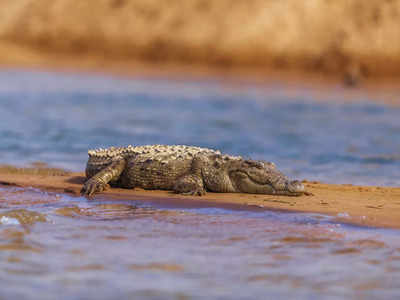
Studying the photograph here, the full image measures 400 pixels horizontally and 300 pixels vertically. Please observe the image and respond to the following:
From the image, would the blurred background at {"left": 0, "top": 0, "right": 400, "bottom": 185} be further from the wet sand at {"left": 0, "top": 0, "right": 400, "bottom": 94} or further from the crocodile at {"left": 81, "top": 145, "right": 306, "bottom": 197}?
the crocodile at {"left": 81, "top": 145, "right": 306, "bottom": 197}

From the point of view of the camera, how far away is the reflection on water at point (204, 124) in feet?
45.3

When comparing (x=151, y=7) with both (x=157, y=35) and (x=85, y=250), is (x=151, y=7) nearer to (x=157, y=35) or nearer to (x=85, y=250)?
(x=157, y=35)

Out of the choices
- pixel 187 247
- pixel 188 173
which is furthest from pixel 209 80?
pixel 187 247

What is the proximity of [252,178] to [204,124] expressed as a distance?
520 inches

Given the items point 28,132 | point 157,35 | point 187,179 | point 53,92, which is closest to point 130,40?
point 157,35

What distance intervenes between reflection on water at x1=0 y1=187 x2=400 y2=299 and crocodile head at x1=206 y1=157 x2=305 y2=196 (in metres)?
1.01

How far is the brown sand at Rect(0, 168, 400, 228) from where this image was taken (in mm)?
7176

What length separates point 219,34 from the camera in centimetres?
4656

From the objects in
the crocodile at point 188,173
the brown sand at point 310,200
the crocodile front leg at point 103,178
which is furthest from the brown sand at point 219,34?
the crocodile front leg at point 103,178

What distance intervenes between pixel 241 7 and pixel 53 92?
22.6 meters

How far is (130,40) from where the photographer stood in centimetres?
4809

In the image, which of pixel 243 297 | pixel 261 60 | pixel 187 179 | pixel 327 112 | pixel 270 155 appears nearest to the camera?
pixel 243 297

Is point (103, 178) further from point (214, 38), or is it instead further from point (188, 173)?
point (214, 38)

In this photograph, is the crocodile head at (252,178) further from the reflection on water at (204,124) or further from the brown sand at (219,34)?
the brown sand at (219,34)
